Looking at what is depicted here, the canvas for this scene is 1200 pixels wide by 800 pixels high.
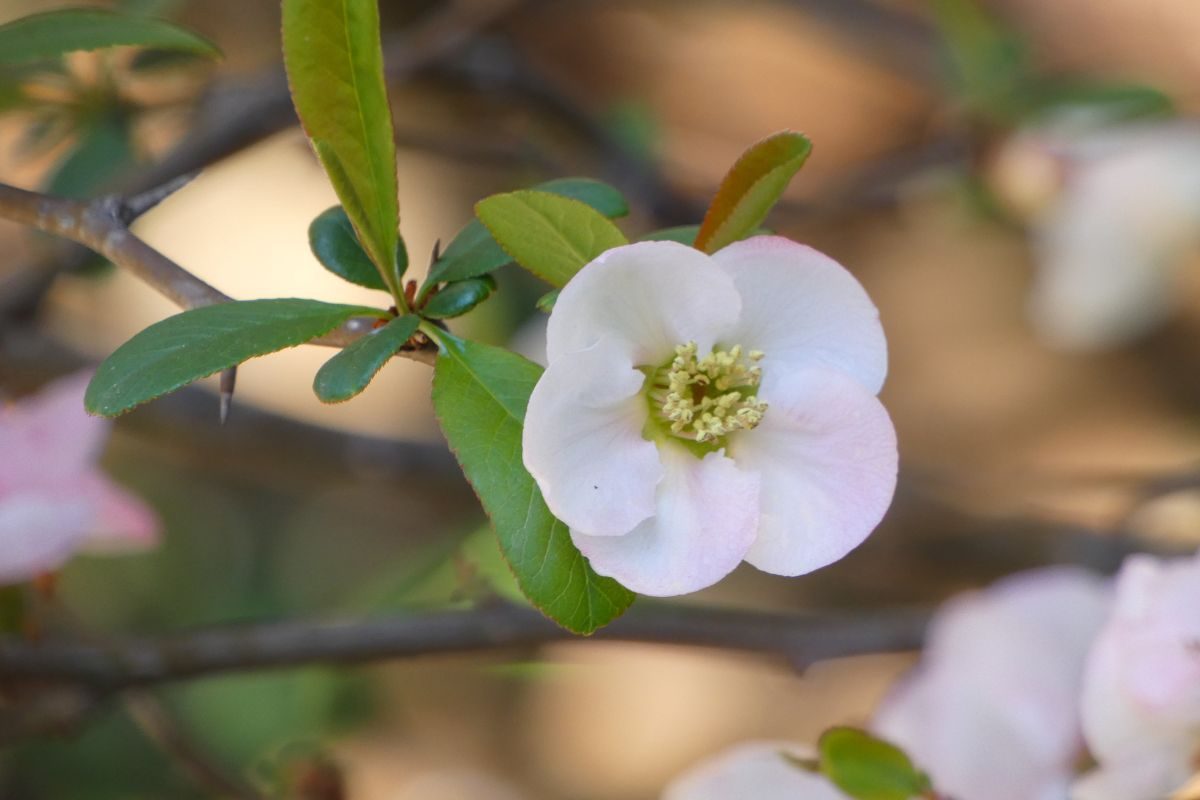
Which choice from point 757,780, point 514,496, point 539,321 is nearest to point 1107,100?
point 539,321

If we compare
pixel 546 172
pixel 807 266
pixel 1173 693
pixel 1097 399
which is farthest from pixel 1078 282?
pixel 807 266

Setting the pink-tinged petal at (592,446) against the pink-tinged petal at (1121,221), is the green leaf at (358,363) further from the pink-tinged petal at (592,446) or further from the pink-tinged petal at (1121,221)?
the pink-tinged petal at (1121,221)

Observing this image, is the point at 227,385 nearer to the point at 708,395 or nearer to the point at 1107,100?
the point at 708,395

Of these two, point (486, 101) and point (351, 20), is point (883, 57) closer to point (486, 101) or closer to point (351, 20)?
point (486, 101)

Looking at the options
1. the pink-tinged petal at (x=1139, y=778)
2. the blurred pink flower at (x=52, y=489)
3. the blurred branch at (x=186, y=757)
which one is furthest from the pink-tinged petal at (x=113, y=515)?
the pink-tinged petal at (x=1139, y=778)

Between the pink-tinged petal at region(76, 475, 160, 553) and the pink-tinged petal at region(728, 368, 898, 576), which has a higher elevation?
the pink-tinged petal at region(76, 475, 160, 553)

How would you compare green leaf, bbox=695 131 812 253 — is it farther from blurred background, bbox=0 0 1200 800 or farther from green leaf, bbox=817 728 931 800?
blurred background, bbox=0 0 1200 800

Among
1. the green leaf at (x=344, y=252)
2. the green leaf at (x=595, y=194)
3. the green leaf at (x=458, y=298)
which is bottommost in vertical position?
the green leaf at (x=458, y=298)

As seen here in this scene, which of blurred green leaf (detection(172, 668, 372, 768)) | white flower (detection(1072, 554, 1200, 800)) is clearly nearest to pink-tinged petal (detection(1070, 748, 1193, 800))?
white flower (detection(1072, 554, 1200, 800))
